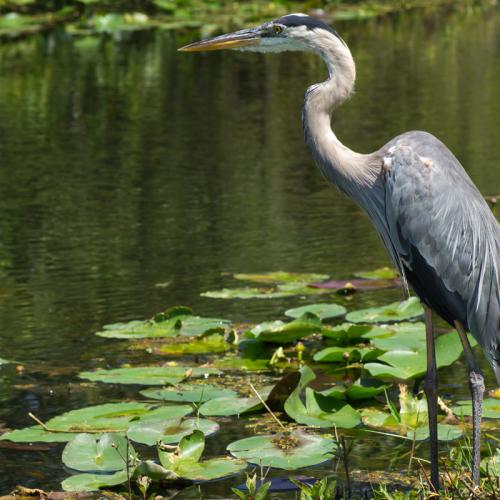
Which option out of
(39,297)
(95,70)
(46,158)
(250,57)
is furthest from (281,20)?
(250,57)

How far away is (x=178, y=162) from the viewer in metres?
10.9

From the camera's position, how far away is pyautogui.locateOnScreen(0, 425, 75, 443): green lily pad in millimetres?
4746

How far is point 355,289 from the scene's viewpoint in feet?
22.3

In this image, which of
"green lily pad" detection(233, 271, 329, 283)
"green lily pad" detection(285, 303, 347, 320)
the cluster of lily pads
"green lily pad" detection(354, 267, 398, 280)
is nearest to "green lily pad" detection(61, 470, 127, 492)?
the cluster of lily pads

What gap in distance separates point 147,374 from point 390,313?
4.45 feet

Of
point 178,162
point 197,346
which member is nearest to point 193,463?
point 197,346

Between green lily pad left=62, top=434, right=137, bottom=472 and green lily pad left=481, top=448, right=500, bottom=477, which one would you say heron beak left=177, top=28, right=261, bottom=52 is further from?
green lily pad left=481, top=448, right=500, bottom=477

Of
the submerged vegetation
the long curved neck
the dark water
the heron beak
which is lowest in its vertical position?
the dark water

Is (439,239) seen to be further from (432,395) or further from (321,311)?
(321,311)

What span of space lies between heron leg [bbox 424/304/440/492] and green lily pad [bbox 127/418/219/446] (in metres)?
0.86

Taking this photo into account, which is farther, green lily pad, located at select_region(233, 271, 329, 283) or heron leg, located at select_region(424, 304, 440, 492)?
green lily pad, located at select_region(233, 271, 329, 283)

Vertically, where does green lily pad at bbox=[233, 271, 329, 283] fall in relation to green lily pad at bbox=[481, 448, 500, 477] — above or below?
below

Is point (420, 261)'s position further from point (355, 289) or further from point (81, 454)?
point (355, 289)

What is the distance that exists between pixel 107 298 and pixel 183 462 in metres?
2.58
